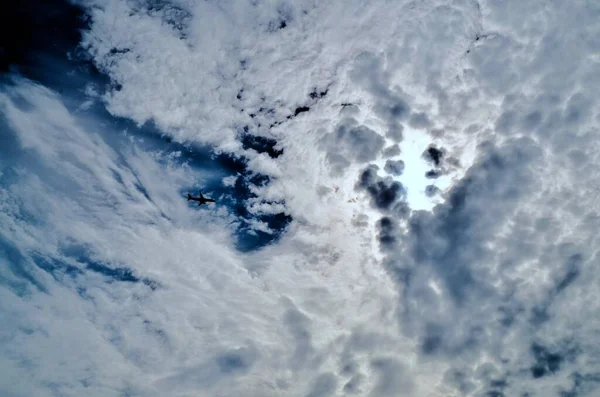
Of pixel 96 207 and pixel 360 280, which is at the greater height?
pixel 96 207

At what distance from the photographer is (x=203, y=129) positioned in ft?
38.0

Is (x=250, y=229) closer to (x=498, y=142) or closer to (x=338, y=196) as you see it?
(x=338, y=196)

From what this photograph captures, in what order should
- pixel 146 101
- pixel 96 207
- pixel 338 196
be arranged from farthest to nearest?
1. pixel 96 207
2. pixel 338 196
3. pixel 146 101

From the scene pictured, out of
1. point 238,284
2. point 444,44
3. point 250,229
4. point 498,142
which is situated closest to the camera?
point 444,44

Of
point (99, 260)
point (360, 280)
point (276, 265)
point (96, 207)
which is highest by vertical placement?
point (96, 207)

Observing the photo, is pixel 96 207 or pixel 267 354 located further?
pixel 267 354

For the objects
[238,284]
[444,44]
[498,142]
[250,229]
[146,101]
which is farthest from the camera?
[238,284]

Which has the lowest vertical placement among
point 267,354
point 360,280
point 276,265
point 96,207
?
point 267,354

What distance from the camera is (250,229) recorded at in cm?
1370

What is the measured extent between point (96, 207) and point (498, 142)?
1679 cm

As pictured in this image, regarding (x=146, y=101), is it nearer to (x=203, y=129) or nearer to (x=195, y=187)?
(x=203, y=129)

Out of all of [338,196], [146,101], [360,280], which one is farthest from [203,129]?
[360,280]

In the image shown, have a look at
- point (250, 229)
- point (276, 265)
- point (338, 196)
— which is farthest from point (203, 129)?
point (276, 265)

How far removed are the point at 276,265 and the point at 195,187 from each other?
518 cm
